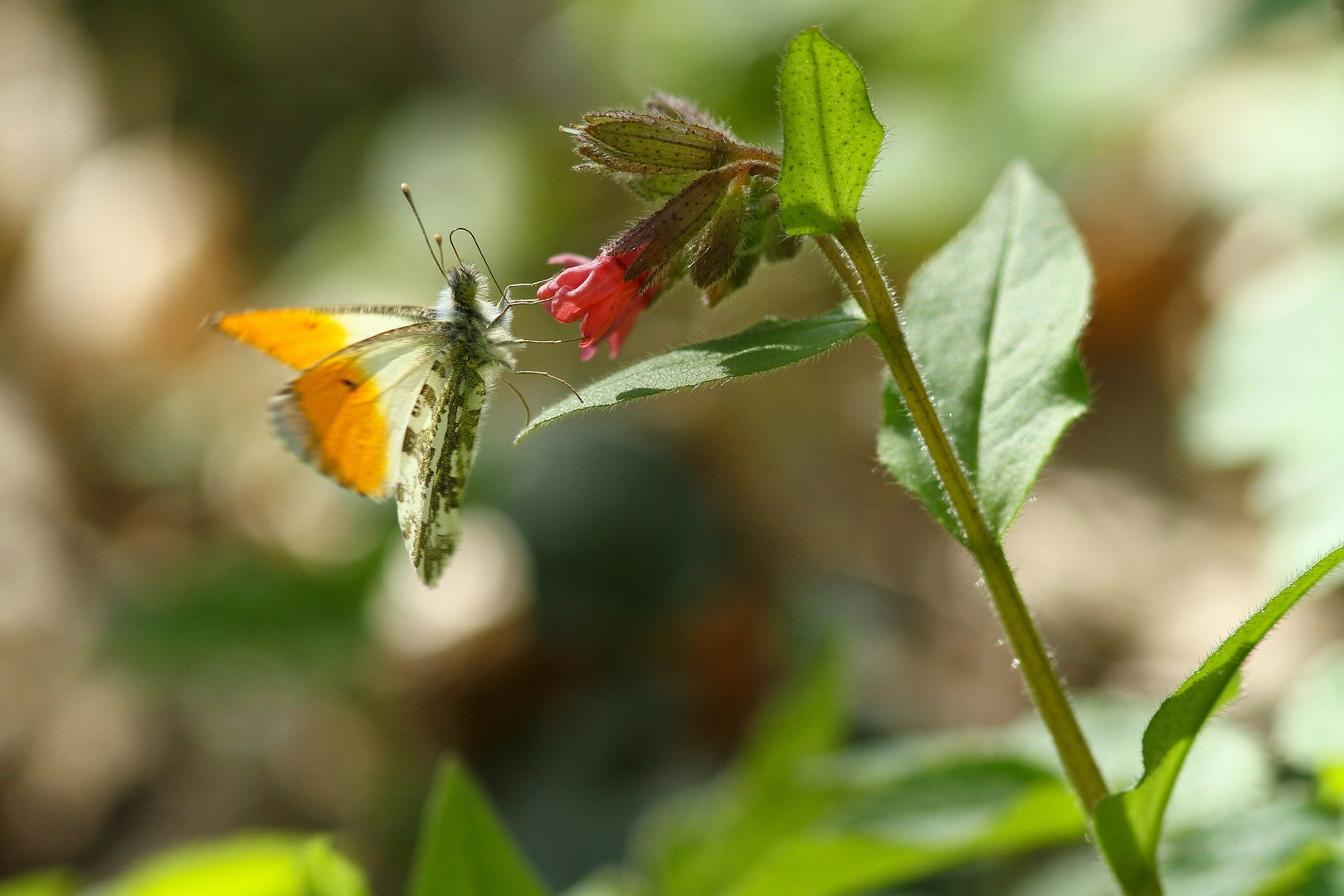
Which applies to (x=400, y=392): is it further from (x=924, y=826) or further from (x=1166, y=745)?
(x=1166, y=745)

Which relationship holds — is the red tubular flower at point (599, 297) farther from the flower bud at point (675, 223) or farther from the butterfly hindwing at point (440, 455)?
the butterfly hindwing at point (440, 455)

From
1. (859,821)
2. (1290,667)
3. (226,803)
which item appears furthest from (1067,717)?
(226,803)

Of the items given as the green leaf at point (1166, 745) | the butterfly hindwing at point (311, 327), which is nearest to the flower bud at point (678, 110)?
the butterfly hindwing at point (311, 327)

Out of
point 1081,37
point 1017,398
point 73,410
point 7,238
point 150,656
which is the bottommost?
point 1017,398

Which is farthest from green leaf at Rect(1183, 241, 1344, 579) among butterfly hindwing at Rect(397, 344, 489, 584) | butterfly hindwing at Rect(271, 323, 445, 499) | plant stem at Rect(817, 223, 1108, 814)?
butterfly hindwing at Rect(271, 323, 445, 499)

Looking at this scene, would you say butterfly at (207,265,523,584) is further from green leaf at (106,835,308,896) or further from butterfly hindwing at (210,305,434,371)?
green leaf at (106,835,308,896)

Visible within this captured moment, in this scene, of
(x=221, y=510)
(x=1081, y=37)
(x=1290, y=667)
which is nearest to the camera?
(x=1290, y=667)

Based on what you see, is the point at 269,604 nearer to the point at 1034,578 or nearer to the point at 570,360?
the point at 570,360

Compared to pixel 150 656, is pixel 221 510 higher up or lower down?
higher up
